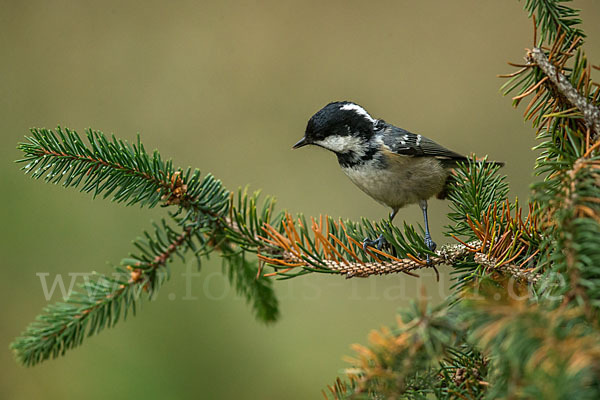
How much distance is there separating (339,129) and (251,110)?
1.81 meters

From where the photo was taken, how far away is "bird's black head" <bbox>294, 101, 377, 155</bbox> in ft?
7.81

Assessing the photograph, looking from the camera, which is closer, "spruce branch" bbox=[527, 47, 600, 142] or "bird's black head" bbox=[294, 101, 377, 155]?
"spruce branch" bbox=[527, 47, 600, 142]

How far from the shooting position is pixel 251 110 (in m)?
4.09

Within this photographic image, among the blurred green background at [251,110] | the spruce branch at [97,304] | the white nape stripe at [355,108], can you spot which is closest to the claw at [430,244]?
the spruce branch at [97,304]

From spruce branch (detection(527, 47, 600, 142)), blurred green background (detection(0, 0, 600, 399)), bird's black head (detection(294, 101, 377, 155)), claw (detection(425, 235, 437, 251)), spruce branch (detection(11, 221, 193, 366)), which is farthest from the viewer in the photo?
blurred green background (detection(0, 0, 600, 399))

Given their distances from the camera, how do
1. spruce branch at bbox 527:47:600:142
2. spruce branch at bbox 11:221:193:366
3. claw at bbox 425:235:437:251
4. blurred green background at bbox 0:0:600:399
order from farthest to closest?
blurred green background at bbox 0:0:600:399 → claw at bbox 425:235:437:251 → spruce branch at bbox 11:221:193:366 → spruce branch at bbox 527:47:600:142

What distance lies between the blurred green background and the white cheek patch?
916 millimetres

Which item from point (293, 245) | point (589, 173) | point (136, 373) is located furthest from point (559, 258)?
point (136, 373)

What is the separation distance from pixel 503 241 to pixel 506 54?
3251 mm

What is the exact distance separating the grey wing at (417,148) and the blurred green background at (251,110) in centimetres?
86

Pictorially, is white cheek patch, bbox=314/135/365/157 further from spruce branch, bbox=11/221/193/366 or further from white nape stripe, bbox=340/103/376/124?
spruce branch, bbox=11/221/193/366

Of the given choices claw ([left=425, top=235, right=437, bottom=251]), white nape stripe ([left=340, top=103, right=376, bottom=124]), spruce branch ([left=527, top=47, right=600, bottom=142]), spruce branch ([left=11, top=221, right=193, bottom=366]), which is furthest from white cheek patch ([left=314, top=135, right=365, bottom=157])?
spruce branch ([left=527, top=47, right=600, bottom=142])

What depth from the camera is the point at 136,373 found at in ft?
8.06

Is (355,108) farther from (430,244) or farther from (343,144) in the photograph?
(430,244)
